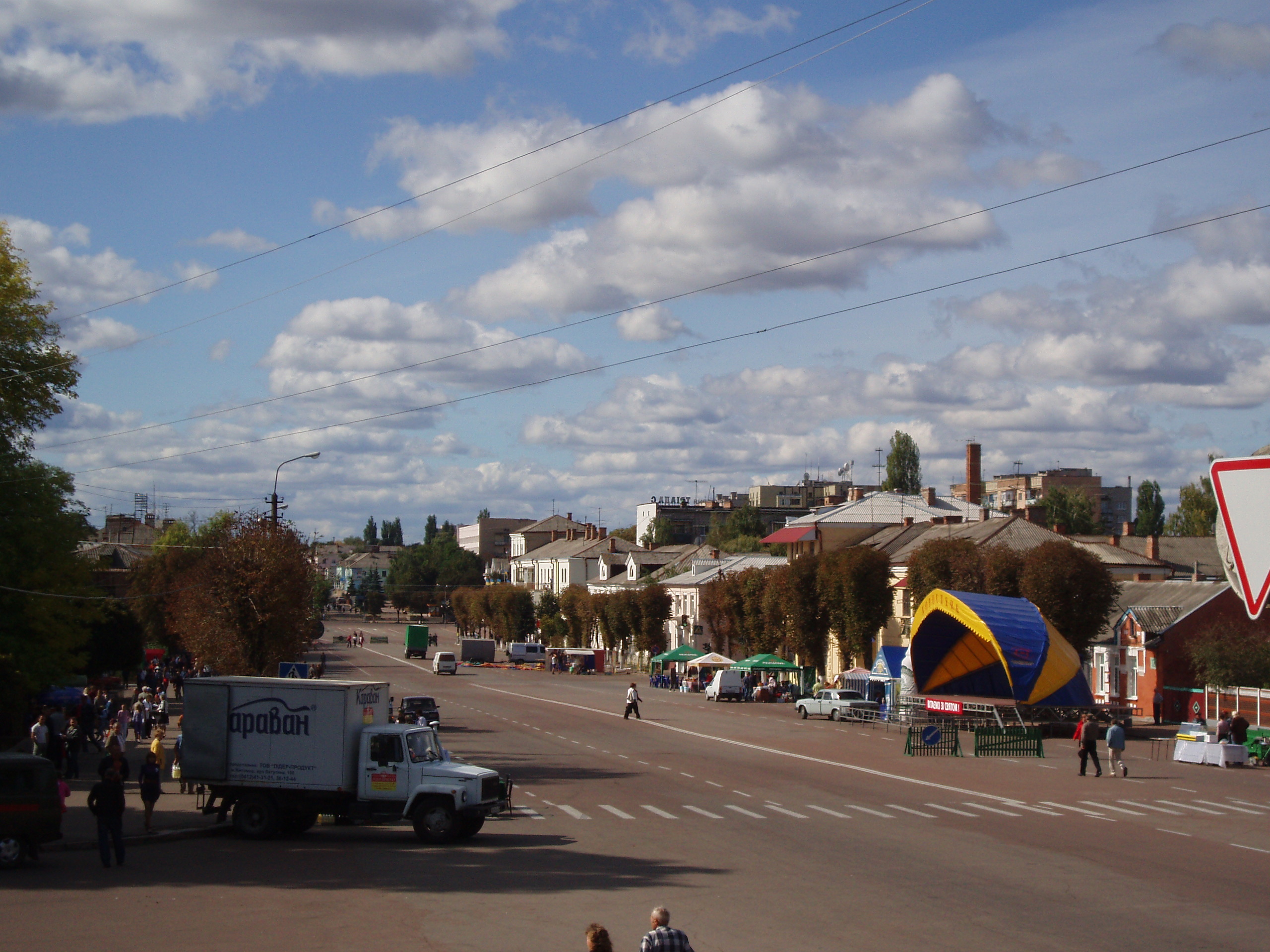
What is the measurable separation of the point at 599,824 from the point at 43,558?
23.4 metres

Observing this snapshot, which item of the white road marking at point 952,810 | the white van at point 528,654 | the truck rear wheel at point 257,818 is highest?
the truck rear wheel at point 257,818

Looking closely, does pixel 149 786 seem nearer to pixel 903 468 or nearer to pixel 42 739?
pixel 42 739

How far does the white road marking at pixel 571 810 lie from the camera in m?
23.0

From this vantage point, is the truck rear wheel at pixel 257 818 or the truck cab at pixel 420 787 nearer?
the truck cab at pixel 420 787

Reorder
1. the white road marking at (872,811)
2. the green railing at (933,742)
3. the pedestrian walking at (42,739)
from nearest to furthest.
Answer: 1. the white road marking at (872,811)
2. the pedestrian walking at (42,739)
3. the green railing at (933,742)

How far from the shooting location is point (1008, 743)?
39344 mm

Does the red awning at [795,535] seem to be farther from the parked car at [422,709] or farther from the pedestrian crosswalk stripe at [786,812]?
the pedestrian crosswalk stripe at [786,812]

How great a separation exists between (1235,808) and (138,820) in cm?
2252

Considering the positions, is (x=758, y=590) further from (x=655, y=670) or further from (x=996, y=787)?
(x=996, y=787)

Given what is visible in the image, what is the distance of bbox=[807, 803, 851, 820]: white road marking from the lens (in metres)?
23.4

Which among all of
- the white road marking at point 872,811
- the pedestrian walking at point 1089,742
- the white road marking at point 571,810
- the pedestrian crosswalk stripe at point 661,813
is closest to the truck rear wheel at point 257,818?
the white road marking at point 571,810

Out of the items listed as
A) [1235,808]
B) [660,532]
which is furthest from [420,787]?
[660,532]

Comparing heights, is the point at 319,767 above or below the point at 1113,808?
above

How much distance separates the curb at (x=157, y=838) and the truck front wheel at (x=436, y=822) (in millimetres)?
3423
